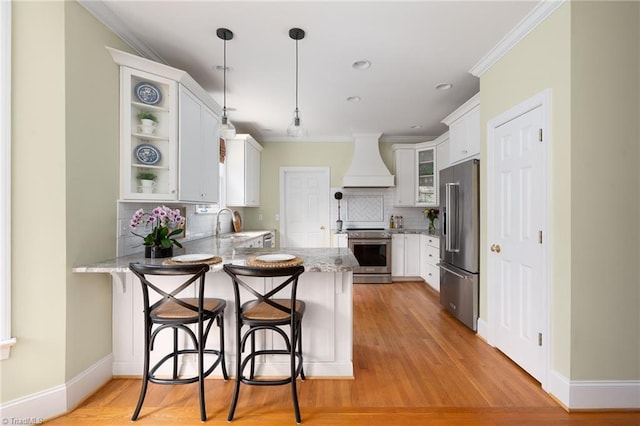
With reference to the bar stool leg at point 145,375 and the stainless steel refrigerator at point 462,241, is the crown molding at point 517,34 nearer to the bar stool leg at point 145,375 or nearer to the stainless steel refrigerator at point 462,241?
the stainless steel refrigerator at point 462,241

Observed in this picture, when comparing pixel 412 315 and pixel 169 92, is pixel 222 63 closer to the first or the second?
pixel 169 92

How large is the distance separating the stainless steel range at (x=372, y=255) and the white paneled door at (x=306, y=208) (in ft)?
2.55

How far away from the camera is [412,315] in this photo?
344cm

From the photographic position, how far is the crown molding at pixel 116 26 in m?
1.94

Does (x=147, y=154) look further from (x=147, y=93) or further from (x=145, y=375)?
(x=145, y=375)

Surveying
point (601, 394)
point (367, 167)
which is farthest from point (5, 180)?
point (367, 167)

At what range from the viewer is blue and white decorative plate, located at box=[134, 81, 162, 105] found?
7.68 ft

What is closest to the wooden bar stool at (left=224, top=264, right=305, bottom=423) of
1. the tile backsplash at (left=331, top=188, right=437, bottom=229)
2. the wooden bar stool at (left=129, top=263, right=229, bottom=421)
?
the wooden bar stool at (left=129, top=263, right=229, bottom=421)

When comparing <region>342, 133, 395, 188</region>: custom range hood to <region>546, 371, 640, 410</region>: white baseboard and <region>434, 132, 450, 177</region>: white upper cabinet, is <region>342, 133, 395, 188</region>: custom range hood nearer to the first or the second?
<region>434, 132, 450, 177</region>: white upper cabinet

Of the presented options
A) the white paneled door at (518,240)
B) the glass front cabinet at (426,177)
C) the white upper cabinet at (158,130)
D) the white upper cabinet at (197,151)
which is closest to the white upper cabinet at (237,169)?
the white upper cabinet at (197,151)

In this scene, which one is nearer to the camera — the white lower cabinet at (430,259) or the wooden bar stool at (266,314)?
the wooden bar stool at (266,314)

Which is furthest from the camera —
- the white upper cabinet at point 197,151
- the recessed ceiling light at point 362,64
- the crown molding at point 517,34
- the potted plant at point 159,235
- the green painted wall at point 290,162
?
the green painted wall at point 290,162

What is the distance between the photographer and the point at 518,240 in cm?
229

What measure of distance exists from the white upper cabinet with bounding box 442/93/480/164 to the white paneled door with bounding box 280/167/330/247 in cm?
241
